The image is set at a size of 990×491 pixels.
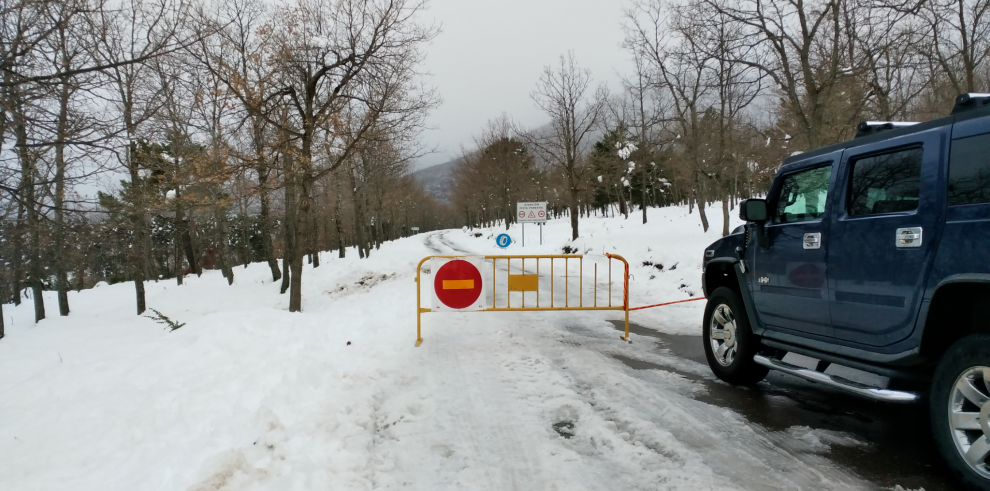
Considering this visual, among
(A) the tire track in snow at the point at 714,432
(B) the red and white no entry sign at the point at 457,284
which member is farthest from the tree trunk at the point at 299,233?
(A) the tire track in snow at the point at 714,432

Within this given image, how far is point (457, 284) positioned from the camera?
770 cm

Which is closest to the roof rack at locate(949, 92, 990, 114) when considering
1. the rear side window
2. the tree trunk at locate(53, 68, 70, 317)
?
the rear side window


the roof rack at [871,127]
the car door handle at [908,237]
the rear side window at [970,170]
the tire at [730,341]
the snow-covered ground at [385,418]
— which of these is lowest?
the snow-covered ground at [385,418]

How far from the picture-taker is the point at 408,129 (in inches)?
589

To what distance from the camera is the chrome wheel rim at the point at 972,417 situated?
109 inches

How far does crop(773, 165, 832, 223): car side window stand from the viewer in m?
4.23

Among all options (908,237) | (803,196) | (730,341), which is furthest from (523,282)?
(908,237)

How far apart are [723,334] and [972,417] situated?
2604 mm

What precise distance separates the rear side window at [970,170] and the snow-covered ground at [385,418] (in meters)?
1.90

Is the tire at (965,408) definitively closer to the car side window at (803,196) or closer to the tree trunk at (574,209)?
the car side window at (803,196)

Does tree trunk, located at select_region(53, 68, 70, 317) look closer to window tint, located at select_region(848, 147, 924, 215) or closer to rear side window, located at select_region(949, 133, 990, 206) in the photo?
window tint, located at select_region(848, 147, 924, 215)

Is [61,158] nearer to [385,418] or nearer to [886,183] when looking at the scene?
[385,418]

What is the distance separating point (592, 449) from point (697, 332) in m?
5.00

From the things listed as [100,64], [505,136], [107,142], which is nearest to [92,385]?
[107,142]
